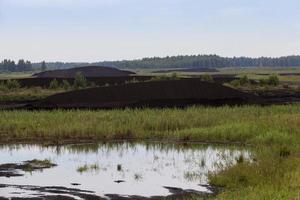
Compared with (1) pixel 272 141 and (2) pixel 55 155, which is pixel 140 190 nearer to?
(2) pixel 55 155

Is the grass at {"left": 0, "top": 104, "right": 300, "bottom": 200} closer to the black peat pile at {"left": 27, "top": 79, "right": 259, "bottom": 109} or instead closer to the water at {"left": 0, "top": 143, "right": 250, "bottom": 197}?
the water at {"left": 0, "top": 143, "right": 250, "bottom": 197}

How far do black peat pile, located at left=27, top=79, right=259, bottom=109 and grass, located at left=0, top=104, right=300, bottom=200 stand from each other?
8484mm

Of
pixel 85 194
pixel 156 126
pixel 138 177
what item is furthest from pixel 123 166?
pixel 156 126

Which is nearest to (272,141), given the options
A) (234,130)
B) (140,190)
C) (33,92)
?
(234,130)

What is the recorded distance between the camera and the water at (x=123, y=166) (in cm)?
1864

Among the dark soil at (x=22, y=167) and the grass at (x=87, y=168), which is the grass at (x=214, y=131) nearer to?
the grass at (x=87, y=168)

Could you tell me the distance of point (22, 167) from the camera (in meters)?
22.7

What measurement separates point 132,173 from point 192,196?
208 inches

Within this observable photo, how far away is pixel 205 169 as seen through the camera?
860 inches

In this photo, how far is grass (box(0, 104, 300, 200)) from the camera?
60.7 ft

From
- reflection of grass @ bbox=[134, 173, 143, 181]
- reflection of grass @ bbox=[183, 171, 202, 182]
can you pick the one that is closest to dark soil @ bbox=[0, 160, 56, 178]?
reflection of grass @ bbox=[134, 173, 143, 181]

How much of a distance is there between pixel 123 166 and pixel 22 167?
4063 mm

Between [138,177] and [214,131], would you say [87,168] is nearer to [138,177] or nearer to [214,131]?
[138,177]

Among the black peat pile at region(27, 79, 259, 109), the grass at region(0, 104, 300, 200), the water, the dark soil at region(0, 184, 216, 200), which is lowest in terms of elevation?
the water
